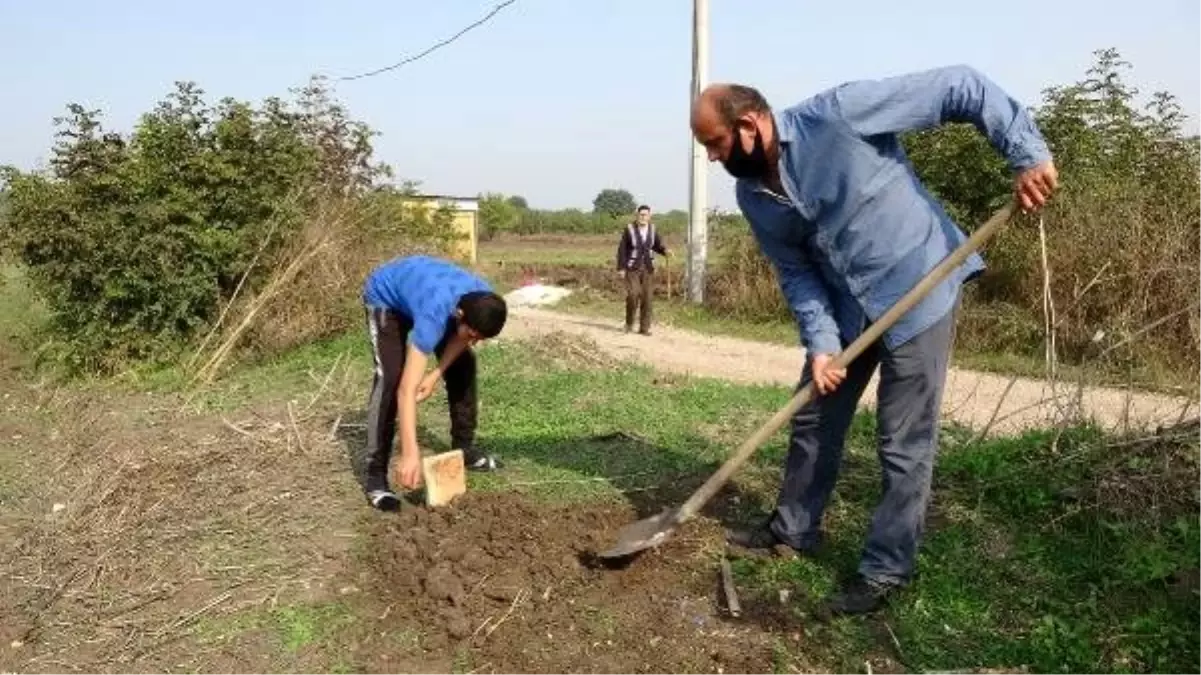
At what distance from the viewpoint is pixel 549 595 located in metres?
3.75

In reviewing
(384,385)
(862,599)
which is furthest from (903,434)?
(384,385)

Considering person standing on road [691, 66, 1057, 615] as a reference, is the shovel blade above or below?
below

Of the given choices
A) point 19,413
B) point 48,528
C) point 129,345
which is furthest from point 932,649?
point 129,345

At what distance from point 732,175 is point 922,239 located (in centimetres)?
68

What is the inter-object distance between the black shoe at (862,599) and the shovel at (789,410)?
0.60 meters

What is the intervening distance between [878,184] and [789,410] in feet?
2.77

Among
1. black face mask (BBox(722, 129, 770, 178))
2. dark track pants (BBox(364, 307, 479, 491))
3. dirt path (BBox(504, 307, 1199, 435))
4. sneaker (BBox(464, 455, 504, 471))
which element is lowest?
dirt path (BBox(504, 307, 1199, 435))

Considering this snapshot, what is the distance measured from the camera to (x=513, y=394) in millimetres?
7273

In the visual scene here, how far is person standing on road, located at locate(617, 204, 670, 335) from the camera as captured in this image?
42.4ft

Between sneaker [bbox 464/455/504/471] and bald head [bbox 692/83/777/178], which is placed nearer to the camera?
bald head [bbox 692/83/777/178]

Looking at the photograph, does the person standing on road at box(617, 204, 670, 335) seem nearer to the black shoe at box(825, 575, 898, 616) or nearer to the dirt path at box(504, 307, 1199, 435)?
the dirt path at box(504, 307, 1199, 435)

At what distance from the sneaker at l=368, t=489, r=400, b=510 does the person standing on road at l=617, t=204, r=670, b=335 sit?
8434 mm

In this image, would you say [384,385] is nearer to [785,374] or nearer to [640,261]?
[785,374]

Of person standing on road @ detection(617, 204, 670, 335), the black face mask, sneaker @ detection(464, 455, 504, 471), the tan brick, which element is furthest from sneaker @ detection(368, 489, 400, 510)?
person standing on road @ detection(617, 204, 670, 335)
